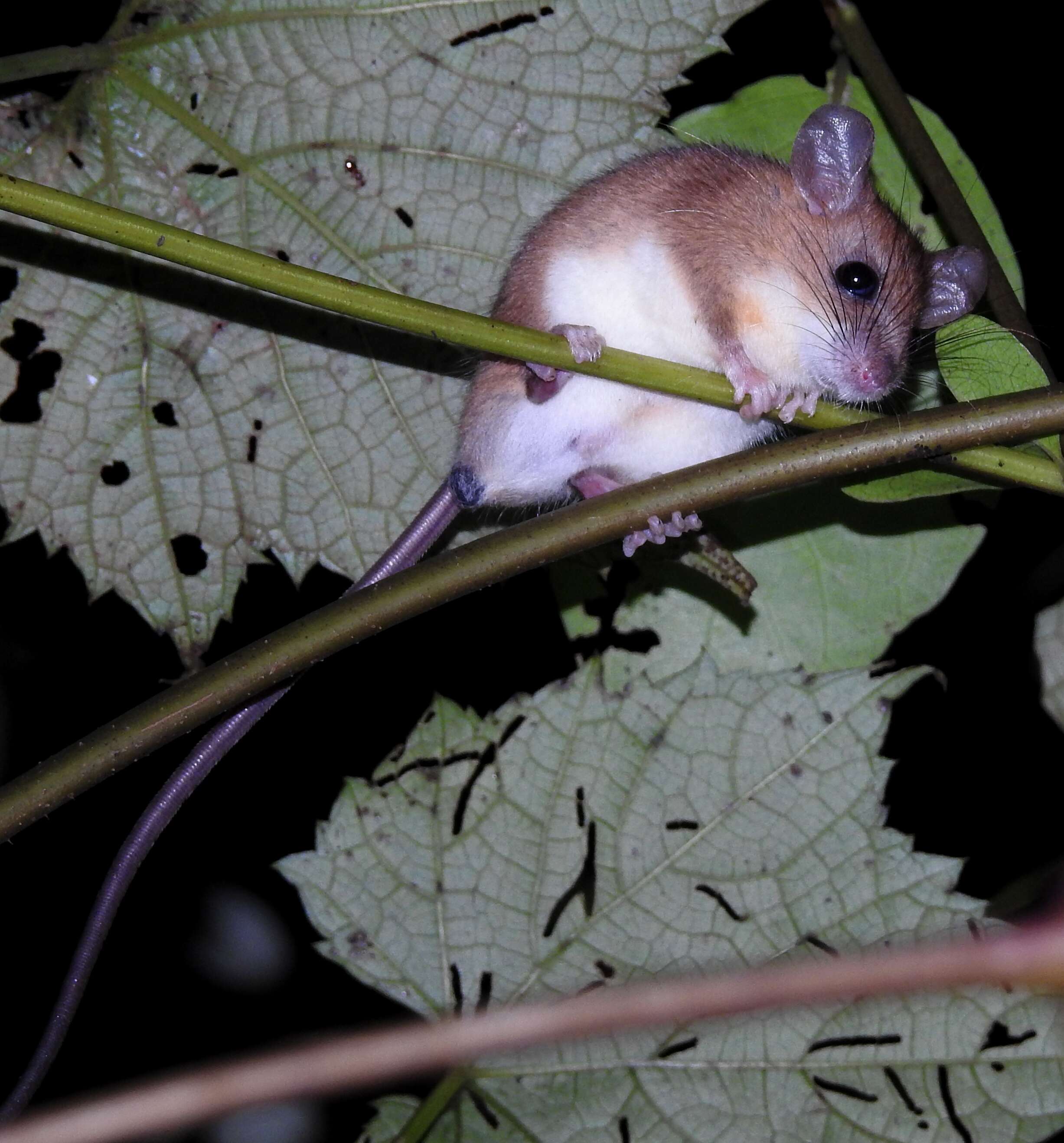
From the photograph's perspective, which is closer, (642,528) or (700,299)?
(642,528)

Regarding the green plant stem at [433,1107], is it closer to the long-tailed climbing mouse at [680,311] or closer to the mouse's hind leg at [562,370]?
the long-tailed climbing mouse at [680,311]

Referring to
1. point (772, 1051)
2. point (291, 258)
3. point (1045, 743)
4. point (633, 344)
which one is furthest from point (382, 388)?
point (1045, 743)

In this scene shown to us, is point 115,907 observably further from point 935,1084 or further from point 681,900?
point 935,1084

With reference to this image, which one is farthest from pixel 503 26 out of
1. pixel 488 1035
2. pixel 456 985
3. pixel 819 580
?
pixel 488 1035

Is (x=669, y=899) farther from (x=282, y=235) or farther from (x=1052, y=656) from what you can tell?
(x=282, y=235)

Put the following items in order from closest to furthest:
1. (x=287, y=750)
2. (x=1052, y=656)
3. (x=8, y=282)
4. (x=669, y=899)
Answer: (x=669, y=899) → (x=8, y=282) → (x=1052, y=656) → (x=287, y=750)

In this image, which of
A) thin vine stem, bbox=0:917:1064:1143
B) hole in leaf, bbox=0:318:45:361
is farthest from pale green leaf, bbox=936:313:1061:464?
hole in leaf, bbox=0:318:45:361
